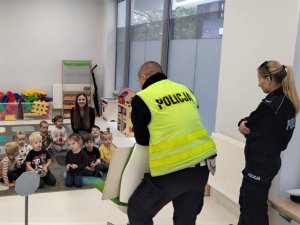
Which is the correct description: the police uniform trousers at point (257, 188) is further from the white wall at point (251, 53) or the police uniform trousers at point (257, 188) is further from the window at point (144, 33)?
the window at point (144, 33)

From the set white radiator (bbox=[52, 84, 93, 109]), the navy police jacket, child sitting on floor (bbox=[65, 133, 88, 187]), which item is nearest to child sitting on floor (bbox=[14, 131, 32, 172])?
child sitting on floor (bbox=[65, 133, 88, 187])

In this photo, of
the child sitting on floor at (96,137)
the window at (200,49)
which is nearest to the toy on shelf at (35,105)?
the child sitting on floor at (96,137)

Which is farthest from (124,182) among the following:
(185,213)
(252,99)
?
(252,99)

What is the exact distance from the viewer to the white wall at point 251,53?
288cm

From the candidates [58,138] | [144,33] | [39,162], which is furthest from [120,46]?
[39,162]

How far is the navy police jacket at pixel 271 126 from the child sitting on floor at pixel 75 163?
224 centimetres

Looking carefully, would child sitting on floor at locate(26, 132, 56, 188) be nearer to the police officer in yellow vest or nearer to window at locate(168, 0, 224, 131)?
window at locate(168, 0, 224, 131)

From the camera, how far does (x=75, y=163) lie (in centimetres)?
423

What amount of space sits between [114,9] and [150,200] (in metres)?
6.67

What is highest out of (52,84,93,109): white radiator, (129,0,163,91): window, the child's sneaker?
(129,0,163,91): window

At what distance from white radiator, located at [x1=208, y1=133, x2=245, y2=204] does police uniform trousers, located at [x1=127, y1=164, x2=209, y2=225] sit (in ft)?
3.68

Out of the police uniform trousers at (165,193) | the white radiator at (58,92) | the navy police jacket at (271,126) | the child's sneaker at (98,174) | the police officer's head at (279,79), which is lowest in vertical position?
the child's sneaker at (98,174)

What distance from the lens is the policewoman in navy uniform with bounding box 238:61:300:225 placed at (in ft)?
8.29

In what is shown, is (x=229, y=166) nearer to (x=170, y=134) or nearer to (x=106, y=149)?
(x=170, y=134)
